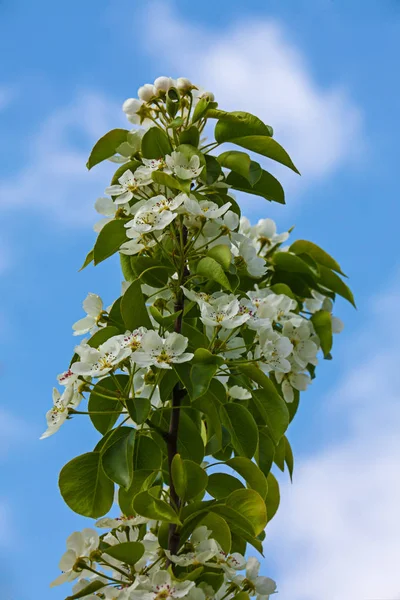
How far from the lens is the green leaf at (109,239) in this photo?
1985 mm

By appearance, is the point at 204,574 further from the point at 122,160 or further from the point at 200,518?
the point at 122,160

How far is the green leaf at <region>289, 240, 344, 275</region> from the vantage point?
9.62ft

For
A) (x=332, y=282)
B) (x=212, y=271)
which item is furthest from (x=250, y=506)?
(x=332, y=282)

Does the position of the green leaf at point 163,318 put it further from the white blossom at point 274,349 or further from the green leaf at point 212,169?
the green leaf at point 212,169

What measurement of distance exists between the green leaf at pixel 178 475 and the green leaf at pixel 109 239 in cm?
62

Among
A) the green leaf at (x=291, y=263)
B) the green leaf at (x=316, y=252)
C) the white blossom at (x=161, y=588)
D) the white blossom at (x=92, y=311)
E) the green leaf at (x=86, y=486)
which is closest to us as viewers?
the white blossom at (x=161, y=588)

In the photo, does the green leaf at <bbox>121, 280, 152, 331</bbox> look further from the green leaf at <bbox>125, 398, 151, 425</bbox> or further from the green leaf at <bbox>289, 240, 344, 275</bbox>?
the green leaf at <bbox>289, 240, 344, 275</bbox>

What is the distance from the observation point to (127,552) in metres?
1.57

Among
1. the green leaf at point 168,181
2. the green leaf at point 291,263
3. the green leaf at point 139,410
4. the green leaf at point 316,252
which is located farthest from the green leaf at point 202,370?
the green leaf at point 316,252

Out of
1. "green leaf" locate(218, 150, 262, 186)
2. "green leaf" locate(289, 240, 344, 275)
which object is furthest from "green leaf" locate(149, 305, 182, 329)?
"green leaf" locate(289, 240, 344, 275)

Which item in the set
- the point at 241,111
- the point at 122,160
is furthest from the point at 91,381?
the point at 241,111

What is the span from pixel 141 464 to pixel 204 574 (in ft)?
1.01

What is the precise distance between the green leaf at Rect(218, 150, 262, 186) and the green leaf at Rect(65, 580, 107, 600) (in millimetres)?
1046

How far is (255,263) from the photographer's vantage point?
200 cm
